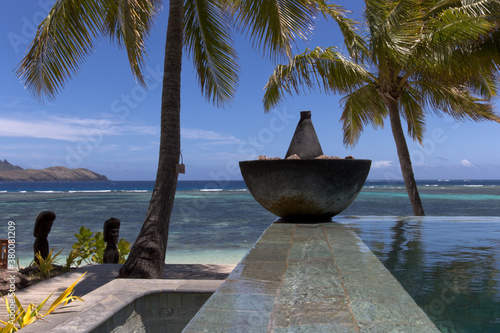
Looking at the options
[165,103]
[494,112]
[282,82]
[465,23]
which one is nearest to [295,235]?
[165,103]

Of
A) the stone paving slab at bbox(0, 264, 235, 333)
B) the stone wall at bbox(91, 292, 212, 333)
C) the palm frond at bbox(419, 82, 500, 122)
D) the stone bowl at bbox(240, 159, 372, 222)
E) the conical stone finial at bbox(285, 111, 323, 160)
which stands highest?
the palm frond at bbox(419, 82, 500, 122)

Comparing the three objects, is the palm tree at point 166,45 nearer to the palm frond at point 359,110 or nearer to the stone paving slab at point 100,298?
the stone paving slab at point 100,298

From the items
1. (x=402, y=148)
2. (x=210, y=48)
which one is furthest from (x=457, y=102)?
(x=210, y=48)

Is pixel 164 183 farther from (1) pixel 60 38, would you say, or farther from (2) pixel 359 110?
(2) pixel 359 110

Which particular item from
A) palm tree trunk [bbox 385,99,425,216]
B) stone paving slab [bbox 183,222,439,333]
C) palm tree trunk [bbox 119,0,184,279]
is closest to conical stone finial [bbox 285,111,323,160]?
stone paving slab [bbox 183,222,439,333]

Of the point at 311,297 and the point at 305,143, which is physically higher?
the point at 305,143

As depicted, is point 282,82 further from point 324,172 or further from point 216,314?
point 216,314

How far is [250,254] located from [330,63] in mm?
8574

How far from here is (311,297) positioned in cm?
197

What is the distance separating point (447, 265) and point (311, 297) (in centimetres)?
129

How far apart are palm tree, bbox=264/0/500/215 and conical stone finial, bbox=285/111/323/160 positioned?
10.7ft

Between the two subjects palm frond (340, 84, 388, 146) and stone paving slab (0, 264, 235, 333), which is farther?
palm frond (340, 84, 388, 146)

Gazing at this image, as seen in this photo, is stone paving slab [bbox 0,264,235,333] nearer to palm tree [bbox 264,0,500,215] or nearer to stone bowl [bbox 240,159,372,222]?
stone bowl [bbox 240,159,372,222]

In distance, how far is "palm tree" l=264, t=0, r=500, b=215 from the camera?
28.0 ft
